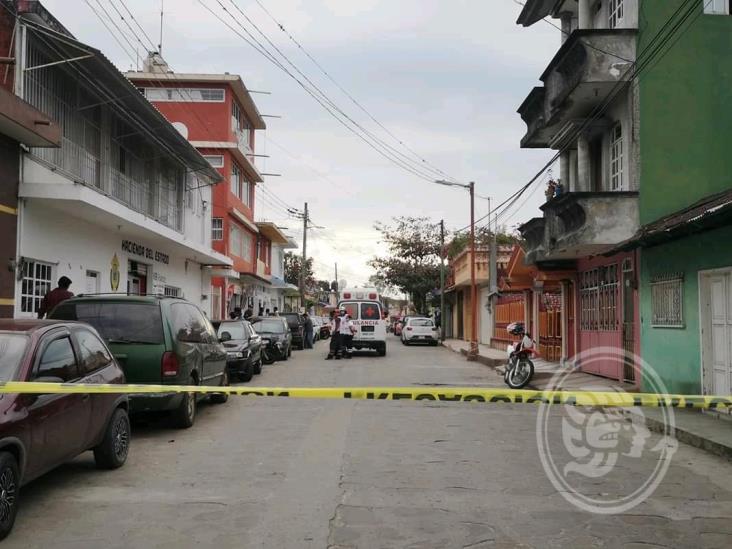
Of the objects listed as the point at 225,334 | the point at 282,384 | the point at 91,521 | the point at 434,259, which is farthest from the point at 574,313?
the point at 434,259

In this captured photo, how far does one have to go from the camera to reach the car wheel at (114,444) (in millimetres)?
6832

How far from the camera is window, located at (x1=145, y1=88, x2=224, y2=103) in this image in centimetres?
3341

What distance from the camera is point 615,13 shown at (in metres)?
15.6

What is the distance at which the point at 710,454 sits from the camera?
8.39 meters

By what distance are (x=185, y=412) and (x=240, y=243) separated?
92.8 ft

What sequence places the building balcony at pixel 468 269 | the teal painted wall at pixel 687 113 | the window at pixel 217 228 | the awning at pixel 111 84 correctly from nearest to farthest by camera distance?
the teal painted wall at pixel 687 113 < the awning at pixel 111 84 < the window at pixel 217 228 < the building balcony at pixel 468 269

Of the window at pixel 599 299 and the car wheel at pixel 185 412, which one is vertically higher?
the window at pixel 599 299

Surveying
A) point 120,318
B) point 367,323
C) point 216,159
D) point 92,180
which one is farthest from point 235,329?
point 216,159

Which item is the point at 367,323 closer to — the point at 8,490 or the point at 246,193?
the point at 246,193

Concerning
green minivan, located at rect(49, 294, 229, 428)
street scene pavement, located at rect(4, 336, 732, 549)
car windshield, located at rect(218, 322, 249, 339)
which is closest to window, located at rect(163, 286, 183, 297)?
car windshield, located at rect(218, 322, 249, 339)

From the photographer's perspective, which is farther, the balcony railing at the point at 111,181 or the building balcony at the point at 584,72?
the balcony railing at the point at 111,181

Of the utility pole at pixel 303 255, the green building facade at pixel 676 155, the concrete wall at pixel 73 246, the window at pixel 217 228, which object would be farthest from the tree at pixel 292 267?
the green building facade at pixel 676 155

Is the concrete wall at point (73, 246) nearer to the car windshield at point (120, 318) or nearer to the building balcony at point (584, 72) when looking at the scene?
the car windshield at point (120, 318)

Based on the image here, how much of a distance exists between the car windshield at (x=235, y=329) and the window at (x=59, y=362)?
1019 centimetres
